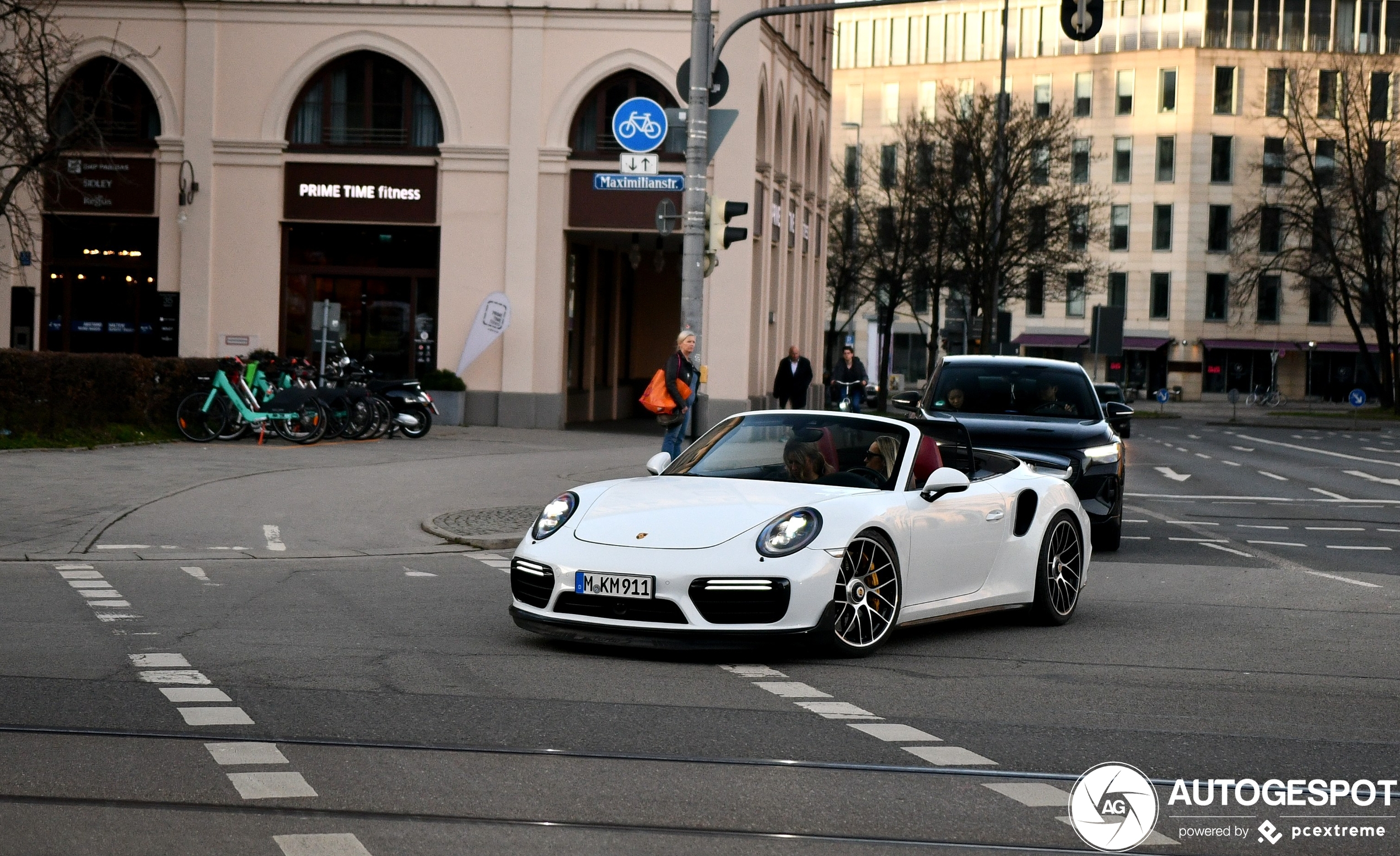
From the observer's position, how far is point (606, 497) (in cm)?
920

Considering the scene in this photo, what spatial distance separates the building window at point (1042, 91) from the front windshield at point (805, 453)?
87682 millimetres

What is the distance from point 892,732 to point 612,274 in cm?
3326

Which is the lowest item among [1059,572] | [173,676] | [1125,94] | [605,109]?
[173,676]

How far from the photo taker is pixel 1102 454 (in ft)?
49.9

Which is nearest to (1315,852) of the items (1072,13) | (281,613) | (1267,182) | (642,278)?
(281,613)

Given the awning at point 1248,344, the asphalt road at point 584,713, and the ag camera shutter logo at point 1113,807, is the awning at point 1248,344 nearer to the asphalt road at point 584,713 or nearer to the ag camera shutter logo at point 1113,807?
the asphalt road at point 584,713

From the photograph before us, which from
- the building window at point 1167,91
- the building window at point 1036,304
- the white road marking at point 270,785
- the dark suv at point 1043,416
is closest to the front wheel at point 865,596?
the white road marking at point 270,785

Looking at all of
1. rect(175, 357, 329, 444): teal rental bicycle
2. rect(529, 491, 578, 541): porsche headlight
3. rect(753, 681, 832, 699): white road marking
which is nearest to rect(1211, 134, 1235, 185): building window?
rect(175, 357, 329, 444): teal rental bicycle

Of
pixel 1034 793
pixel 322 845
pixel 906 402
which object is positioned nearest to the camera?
pixel 322 845

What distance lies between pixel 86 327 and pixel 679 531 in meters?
29.2

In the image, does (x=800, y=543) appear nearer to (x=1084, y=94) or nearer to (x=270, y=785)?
(x=270, y=785)

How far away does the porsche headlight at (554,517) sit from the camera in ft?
29.7

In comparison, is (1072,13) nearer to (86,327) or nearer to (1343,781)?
(1343,781)

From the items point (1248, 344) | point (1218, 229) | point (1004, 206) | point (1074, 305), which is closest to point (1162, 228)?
point (1218, 229)
